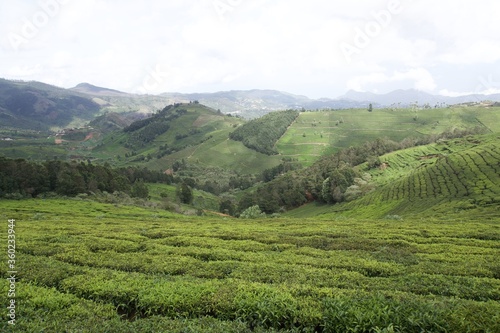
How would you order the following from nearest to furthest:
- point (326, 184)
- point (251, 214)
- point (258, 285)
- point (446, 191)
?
point (258, 285)
point (446, 191)
point (251, 214)
point (326, 184)

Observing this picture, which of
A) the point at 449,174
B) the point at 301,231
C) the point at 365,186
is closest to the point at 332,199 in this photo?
the point at 365,186

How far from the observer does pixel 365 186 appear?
396 feet

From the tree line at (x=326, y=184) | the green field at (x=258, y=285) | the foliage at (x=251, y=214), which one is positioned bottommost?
the foliage at (x=251, y=214)

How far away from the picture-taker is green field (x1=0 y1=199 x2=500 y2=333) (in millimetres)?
12633

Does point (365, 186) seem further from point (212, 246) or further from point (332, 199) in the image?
point (212, 246)

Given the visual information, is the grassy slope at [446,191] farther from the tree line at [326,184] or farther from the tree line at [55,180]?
the tree line at [55,180]

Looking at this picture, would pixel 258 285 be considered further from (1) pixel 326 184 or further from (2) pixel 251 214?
(1) pixel 326 184

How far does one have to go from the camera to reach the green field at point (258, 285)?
12.6 meters

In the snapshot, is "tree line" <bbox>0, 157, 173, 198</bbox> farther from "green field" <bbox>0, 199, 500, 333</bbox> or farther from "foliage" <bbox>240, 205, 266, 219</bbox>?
"green field" <bbox>0, 199, 500, 333</bbox>

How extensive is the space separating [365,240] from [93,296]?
71.1ft

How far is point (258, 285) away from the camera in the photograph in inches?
627

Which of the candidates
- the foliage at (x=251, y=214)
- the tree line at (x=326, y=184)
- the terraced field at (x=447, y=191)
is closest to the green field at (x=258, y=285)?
the terraced field at (x=447, y=191)

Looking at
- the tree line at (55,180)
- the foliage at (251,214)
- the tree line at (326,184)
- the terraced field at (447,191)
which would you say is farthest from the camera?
the tree line at (326,184)

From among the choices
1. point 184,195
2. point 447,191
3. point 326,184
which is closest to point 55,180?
point 184,195
